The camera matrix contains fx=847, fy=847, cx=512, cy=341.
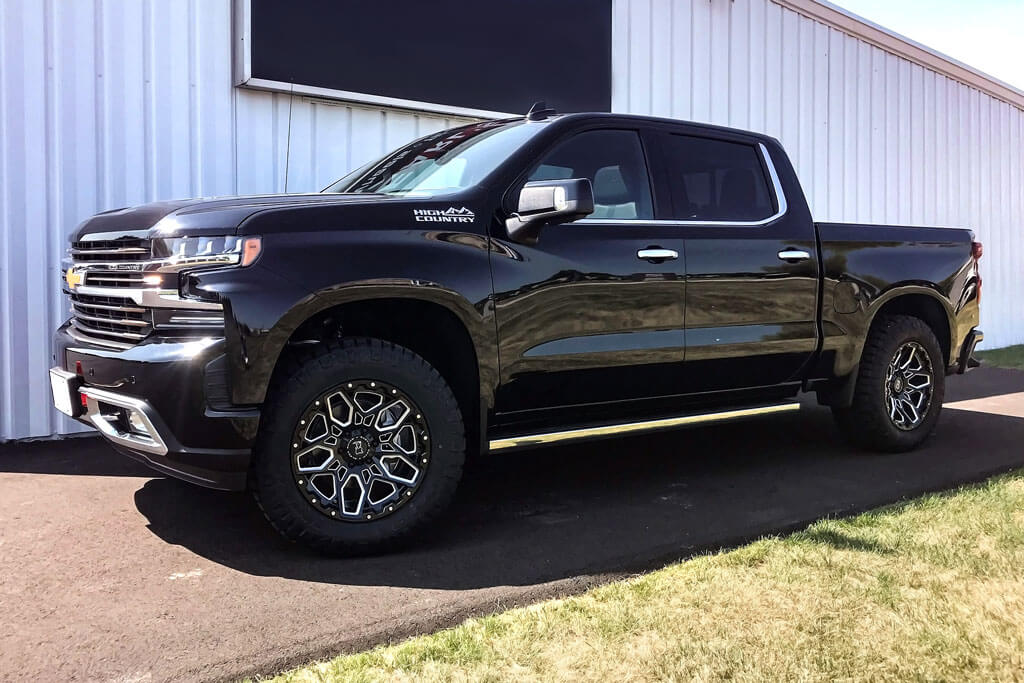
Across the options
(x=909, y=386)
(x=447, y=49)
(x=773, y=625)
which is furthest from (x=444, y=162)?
Result: (x=447, y=49)

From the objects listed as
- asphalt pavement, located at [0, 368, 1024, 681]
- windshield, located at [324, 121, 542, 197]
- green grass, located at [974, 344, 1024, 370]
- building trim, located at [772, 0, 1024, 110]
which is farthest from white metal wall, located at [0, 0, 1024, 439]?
green grass, located at [974, 344, 1024, 370]

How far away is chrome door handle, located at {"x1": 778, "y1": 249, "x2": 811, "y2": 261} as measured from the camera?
4684 mm

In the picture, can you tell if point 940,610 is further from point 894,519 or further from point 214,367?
point 214,367

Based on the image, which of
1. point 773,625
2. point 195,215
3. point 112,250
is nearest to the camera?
point 773,625

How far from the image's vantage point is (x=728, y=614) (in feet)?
9.27

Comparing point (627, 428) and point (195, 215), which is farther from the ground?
point (195, 215)

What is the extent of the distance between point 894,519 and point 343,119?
502cm

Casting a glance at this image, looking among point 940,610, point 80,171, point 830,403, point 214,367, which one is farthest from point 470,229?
point 80,171

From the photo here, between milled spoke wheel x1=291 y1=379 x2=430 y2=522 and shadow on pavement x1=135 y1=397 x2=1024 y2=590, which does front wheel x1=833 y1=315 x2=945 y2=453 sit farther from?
milled spoke wheel x1=291 y1=379 x2=430 y2=522

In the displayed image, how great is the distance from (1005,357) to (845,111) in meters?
4.06

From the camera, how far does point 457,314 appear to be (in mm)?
3592

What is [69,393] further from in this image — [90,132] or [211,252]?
[90,132]

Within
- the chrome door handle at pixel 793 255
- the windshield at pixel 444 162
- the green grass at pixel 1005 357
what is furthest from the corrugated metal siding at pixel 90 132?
the green grass at pixel 1005 357

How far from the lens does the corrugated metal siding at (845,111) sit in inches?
369
